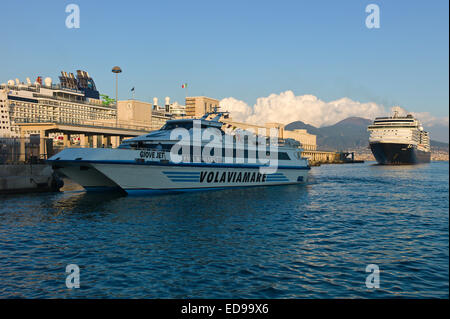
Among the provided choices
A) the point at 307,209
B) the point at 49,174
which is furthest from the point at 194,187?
the point at 49,174

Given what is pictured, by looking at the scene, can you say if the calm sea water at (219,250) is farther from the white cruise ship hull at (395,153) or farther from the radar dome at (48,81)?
the radar dome at (48,81)

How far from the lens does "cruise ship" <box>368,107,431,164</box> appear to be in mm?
103875

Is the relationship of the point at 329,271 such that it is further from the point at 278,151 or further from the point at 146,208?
the point at 278,151

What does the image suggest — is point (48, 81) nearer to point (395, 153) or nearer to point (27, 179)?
point (27, 179)

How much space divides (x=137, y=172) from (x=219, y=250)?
15.4m

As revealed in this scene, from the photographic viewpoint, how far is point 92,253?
12.5 meters

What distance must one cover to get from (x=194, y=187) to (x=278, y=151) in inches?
498

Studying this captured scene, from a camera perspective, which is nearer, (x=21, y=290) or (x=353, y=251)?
(x=21, y=290)

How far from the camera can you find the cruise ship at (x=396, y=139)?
104 metres

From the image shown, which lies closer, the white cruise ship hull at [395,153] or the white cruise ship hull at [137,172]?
the white cruise ship hull at [137,172]

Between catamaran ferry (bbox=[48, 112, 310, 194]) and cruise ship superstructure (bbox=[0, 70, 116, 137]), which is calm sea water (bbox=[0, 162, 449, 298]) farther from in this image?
cruise ship superstructure (bbox=[0, 70, 116, 137])

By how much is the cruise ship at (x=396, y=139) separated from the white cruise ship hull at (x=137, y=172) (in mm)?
84155

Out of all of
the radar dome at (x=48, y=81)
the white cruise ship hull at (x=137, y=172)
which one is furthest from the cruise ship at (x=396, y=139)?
the radar dome at (x=48, y=81)

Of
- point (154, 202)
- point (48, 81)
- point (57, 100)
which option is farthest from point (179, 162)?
point (48, 81)
